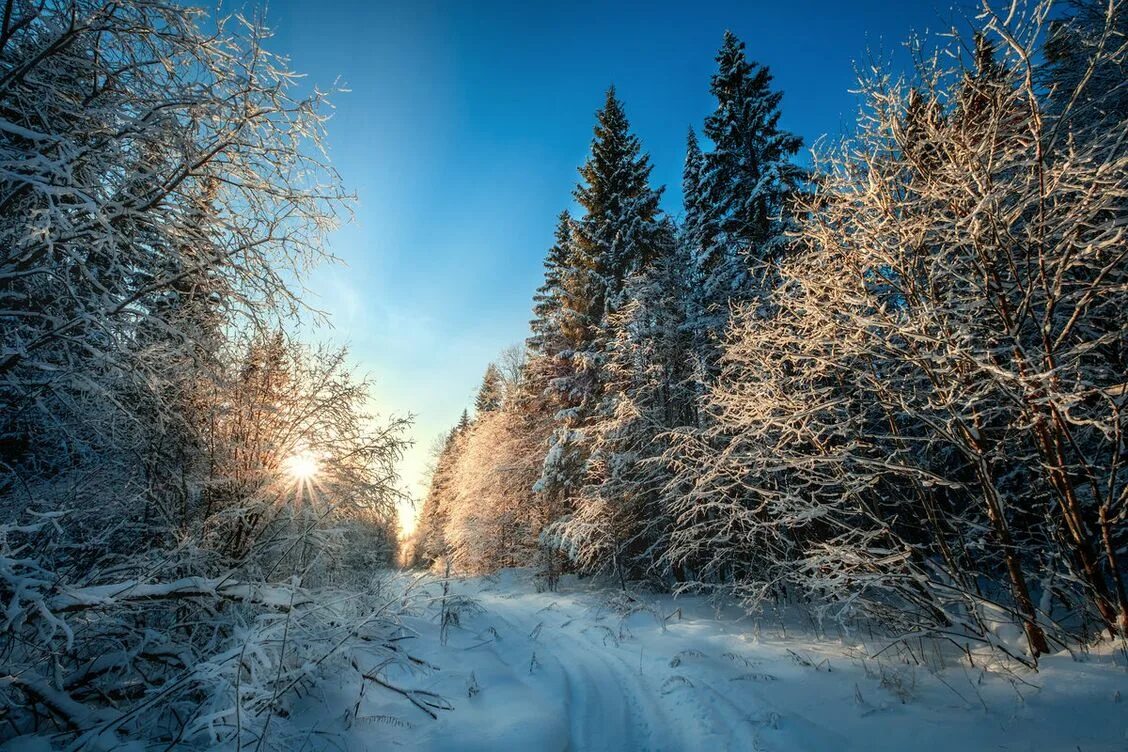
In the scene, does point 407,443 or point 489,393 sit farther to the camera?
point 489,393

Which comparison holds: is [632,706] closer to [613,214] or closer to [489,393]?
[613,214]

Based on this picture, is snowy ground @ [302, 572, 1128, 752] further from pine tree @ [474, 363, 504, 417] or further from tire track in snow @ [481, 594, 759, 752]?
pine tree @ [474, 363, 504, 417]

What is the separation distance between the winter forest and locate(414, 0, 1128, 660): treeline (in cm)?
10

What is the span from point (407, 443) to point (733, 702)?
848 centimetres

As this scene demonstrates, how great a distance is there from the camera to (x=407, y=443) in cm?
1083

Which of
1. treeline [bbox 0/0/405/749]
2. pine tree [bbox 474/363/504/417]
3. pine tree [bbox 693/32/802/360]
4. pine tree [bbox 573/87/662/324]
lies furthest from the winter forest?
pine tree [bbox 474/363/504/417]

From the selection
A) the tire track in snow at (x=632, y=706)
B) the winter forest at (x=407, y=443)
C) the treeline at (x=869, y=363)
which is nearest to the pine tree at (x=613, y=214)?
the treeline at (x=869, y=363)

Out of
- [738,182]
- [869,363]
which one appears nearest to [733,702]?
[869,363]

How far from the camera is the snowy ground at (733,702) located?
390cm

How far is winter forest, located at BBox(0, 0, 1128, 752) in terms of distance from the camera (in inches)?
122

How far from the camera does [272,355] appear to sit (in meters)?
8.13

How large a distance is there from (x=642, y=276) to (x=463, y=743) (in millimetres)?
12161

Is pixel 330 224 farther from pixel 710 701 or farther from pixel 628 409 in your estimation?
pixel 628 409

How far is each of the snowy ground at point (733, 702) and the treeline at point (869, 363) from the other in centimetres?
75
